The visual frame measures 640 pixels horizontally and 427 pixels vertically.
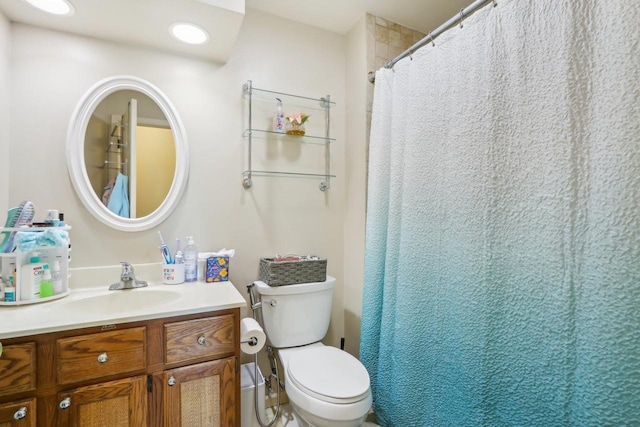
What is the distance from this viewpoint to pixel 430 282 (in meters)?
1.29

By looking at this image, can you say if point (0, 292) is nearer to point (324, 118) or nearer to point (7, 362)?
point (7, 362)

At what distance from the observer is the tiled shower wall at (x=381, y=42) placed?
1797mm

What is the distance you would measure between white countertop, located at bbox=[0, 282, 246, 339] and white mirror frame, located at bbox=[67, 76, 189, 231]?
0.34 metres

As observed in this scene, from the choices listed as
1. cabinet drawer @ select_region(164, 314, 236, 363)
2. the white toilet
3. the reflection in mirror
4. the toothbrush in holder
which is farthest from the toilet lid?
the reflection in mirror

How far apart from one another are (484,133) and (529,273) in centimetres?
52

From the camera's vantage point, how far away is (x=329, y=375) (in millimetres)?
1301

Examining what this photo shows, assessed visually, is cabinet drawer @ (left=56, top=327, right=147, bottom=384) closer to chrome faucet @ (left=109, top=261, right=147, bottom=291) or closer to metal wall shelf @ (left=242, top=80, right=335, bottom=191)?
chrome faucet @ (left=109, top=261, right=147, bottom=291)

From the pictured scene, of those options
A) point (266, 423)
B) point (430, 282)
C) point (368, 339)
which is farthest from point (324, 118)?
point (266, 423)

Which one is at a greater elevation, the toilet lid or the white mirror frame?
the white mirror frame

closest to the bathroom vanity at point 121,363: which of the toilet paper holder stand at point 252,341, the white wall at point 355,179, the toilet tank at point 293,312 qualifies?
the toilet paper holder stand at point 252,341

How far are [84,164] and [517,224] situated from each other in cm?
189

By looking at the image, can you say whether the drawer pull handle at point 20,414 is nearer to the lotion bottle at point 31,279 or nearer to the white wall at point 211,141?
the lotion bottle at point 31,279

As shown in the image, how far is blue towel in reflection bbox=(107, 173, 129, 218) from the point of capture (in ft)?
4.76

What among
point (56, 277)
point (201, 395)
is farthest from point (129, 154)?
point (201, 395)
